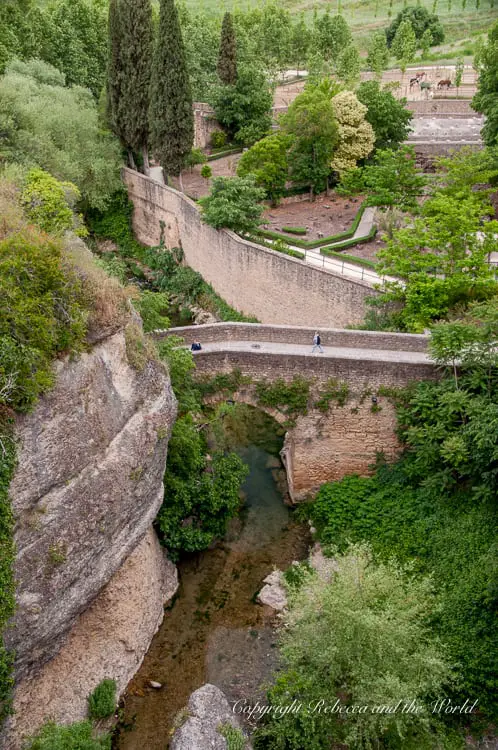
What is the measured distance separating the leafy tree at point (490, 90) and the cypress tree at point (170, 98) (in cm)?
1306

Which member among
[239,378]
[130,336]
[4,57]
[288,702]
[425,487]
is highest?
[4,57]

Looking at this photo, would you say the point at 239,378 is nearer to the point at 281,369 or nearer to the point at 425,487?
the point at 281,369

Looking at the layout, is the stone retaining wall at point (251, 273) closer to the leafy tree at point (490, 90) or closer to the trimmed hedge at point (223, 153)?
the trimmed hedge at point (223, 153)

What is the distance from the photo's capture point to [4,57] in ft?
107

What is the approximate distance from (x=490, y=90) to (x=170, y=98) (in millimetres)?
14143

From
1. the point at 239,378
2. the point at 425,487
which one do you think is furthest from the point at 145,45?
the point at 425,487

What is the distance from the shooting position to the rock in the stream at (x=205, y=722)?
13.5 m

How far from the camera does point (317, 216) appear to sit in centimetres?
3294

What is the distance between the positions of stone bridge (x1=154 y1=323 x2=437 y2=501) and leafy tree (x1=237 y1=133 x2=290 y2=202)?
13965mm

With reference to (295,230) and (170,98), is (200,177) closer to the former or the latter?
(170,98)

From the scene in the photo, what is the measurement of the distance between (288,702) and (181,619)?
4.44m

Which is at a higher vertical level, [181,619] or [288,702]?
[288,702]

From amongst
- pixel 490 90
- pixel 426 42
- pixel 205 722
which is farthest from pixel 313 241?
pixel 426 42

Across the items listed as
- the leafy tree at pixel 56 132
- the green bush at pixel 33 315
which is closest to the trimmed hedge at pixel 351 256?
the leafy tree at pixel 56 132
